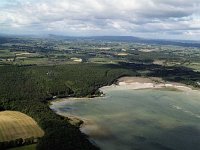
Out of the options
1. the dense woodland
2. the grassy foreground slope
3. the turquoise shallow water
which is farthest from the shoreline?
the grassy foreground slope

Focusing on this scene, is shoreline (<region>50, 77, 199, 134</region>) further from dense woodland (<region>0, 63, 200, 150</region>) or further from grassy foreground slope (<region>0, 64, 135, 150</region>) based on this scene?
grassy foreground slope (<region>0, 64, 135, 150</region>)

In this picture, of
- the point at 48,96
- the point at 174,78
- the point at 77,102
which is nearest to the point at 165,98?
the point at 77,102

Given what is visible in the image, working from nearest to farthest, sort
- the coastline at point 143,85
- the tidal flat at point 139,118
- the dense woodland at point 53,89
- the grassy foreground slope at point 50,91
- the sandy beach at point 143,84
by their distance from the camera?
1. the grassy foreground slope at point 50,91
2. the dense woodland at point 53,89
3. the tidal flat at point 139,118
4. the coastline at point 143,85
5. the sandy beach at point 143,84

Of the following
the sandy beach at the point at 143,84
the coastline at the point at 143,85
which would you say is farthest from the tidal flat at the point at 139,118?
the sandy beach at the point at 143,84

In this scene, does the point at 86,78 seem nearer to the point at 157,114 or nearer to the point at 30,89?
the point at 30,89

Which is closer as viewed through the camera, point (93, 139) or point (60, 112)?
point (93, 139)

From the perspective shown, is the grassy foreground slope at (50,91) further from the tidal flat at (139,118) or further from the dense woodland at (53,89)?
the tidal flat at (139,118)
